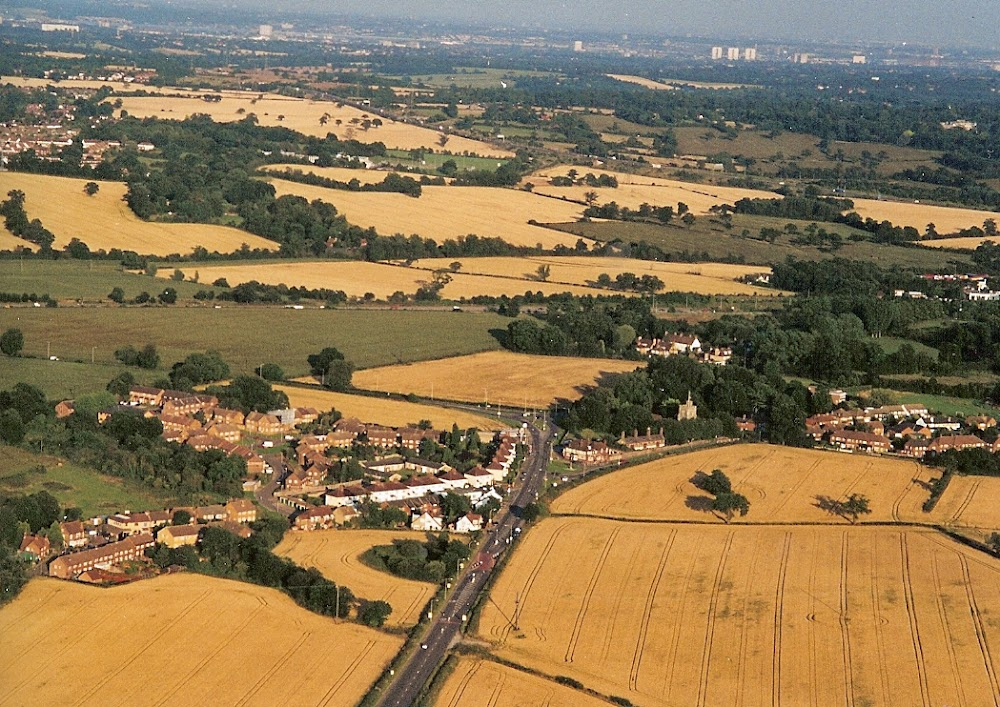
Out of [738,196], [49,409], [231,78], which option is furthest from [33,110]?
[49,409]

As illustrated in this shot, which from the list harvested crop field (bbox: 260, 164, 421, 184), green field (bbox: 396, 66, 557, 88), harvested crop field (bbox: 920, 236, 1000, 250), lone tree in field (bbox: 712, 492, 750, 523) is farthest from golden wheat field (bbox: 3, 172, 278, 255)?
green field (bbox: 396, 66, 557, 88)

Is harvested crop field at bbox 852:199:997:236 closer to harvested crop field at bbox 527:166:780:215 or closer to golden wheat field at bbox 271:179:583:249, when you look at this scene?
harvested crop field at bbox 527:166:780:215

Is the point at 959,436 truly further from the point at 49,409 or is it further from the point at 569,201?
the point at 569,201

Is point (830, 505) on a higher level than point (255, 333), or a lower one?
higher

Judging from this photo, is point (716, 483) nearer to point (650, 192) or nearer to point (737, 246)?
point (737, 246)

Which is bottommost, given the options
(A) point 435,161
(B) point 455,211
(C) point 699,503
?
(A) point 435,161

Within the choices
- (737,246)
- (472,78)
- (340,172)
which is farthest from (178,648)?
(472,78)
